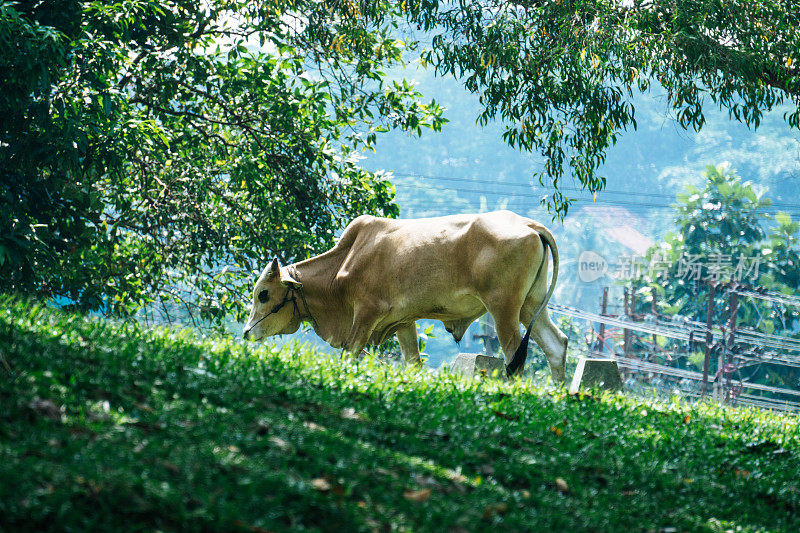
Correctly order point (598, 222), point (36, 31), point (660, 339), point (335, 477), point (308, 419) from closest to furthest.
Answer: point (335, 477) < point (308, 419) < point (36, 31) < point (660, 339) < point (598, 222)

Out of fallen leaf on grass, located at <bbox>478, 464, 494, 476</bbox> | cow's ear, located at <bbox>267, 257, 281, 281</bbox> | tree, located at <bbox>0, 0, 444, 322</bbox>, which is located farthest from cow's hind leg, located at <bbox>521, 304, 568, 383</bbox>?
tree, located at <bbox>0, 0, 444, 322</bbox>

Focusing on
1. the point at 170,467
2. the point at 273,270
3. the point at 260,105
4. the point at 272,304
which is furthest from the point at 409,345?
the point at 170,467

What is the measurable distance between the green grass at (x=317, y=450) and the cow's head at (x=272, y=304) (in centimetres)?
280

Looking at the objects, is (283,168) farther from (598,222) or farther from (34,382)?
(598,222)

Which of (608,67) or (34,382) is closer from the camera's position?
(34,382)

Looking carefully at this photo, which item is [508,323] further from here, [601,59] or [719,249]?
[719,249]

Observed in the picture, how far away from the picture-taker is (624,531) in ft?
15.4

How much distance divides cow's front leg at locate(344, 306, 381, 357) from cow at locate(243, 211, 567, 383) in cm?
1

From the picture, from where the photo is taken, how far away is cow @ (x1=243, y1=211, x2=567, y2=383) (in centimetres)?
915

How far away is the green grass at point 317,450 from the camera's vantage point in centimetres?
381

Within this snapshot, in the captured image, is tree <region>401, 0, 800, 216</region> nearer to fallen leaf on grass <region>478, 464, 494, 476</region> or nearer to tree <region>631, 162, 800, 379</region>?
fallen leaf on grass <region>478, 464, 494, 476</region>

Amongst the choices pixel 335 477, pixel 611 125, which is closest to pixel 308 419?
pixel 335 477

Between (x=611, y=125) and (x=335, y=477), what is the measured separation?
22.8 ft

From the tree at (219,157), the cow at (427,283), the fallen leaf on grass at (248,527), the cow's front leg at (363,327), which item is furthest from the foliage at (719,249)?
the fallen leaf on grass at (248,527)
